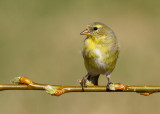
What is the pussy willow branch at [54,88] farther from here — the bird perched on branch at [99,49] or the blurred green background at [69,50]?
the blurred green background at [69,50]

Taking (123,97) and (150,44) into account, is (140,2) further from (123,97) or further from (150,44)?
(123,97)

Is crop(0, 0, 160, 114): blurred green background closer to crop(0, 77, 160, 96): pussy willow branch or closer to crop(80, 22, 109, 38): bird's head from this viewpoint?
crop(80, 22, 109, 38): bird's head

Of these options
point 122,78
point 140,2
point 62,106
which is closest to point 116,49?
point 62,106

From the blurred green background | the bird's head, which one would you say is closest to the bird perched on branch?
the bird's head

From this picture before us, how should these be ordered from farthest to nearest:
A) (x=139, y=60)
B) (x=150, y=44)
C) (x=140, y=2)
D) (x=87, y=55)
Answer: (x=140, y=2), (x=150, y=44), (x=139, y=60), (x=87, y=55)

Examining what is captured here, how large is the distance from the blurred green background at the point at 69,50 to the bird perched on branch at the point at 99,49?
7.97ft

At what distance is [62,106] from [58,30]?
10.7 ft

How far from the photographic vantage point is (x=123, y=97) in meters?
6.18

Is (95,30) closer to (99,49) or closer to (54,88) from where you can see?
(99,49)

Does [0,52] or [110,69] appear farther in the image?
[0,52]

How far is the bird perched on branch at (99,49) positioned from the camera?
3.52 metres

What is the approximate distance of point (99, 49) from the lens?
11.5 feet

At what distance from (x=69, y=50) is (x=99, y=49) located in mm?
4310

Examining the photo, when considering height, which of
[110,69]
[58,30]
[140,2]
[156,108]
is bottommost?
[156,108]
